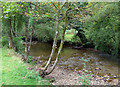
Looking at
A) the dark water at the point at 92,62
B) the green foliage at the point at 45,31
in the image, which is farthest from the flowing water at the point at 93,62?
the green foliage at the point at 45,31

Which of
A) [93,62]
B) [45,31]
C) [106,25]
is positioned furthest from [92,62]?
[45,31]

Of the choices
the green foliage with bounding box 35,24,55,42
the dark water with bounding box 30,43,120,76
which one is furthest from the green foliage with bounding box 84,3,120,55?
the green foliage with bounding box 35,24,55,42

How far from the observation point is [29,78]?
3977 millimetres

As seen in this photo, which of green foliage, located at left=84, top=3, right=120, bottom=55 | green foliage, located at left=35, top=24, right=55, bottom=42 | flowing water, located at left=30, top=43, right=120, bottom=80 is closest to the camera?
flowing water, located at left=30, top=43, right=120, bottom=80

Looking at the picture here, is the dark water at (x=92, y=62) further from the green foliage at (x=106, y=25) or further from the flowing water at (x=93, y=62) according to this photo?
the green foliage at (x=106, y=25)

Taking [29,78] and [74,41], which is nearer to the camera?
[29,78]

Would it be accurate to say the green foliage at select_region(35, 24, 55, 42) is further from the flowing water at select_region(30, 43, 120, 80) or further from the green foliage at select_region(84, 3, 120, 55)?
the green foliage at select_region(84, 3, 120, 55)

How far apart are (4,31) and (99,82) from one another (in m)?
8.26

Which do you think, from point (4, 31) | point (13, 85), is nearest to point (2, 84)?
point (13, 85)

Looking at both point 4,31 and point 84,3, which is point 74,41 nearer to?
point 4,31

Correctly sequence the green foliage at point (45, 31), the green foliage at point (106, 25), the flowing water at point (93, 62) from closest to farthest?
the flowing water at point (93, 62) → the green foliage at point (106, 25) → the green foliage at point (45, 31)

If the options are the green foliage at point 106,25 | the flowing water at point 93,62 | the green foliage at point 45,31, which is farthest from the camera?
the green foliage at point 45,31

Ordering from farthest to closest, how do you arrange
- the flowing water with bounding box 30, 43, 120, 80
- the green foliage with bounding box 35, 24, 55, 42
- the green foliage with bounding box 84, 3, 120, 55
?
the green foliage with bounding box 35, 24, 55, 42 → the green foliage with bounding box 84, 3, 120, 55 → the flowing water with bounding box 30, 43, 120, 80

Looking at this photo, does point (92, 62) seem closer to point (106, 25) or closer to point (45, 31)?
point (106, 25)
